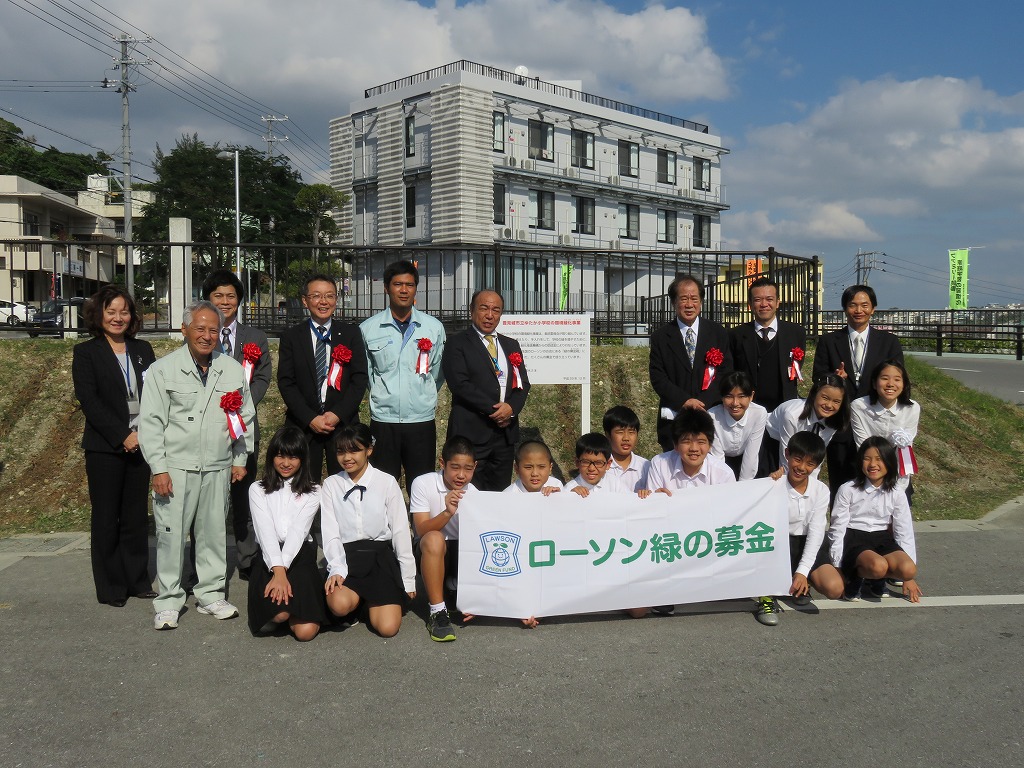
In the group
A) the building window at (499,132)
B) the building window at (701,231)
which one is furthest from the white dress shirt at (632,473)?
the building window at (701,231)

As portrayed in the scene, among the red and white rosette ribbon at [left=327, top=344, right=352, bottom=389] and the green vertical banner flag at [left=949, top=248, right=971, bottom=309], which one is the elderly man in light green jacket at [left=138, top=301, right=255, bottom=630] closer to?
the red and white rosette ribbon at [left=327, top=344, right=352, bottom=389]

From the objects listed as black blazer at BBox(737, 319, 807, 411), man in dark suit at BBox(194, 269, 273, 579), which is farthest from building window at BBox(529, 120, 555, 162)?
man in dark suit at BBox(194, 269, 273, 579)

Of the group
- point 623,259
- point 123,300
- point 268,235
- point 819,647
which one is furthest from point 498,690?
point 268,235

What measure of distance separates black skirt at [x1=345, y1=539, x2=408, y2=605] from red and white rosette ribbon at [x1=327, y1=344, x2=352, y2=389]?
1.35 metres

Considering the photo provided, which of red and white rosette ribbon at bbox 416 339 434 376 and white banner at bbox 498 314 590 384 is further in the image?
white banner at bbox 498 314 590 384

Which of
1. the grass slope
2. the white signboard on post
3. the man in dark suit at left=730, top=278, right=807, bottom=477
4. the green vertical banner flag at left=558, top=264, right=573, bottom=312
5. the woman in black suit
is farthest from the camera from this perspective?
the green vertical banner flag at left=558, top=264, right=573, bottom=312

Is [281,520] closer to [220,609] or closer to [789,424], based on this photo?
[220,609]

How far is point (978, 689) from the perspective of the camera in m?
4.04

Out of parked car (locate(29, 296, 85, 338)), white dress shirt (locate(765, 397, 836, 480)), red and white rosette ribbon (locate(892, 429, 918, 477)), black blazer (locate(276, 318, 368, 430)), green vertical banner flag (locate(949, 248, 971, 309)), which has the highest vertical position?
green vertical banner flag (locate(949, 248, 971, 309))

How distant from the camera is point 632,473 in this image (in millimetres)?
5777

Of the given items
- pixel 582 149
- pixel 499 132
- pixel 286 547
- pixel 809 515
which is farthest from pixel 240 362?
pixel 582 149

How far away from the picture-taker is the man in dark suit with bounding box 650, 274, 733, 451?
6.32m

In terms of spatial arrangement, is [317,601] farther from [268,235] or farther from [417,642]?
[268,235]

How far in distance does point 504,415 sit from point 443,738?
111 inches
